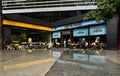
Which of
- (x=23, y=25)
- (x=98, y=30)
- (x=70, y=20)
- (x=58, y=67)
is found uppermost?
(x=70, y=20)

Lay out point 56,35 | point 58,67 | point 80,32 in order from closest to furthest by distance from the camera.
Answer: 1. point 58,67
2. point 80,32
3. point 56,35

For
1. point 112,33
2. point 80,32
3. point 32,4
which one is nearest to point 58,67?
point 112,33

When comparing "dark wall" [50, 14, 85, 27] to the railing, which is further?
"dark wall" [50, 14, 85, 27]

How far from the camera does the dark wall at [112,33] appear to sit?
91.9 feet

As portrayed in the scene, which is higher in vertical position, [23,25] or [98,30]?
[23,25]

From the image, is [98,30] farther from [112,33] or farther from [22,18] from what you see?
[22,18]

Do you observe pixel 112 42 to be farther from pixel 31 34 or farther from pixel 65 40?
pixel 31 34

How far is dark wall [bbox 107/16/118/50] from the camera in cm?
2802

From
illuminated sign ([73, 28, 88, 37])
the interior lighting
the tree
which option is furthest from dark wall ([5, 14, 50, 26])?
the tree

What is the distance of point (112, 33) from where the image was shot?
2839cm

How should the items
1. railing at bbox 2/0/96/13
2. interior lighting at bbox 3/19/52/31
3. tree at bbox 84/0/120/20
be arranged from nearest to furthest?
tree at bbox 84/0/120/20 < interior lighting at bbox 3/19/52/31 < railing at bbox 2/0/96/13

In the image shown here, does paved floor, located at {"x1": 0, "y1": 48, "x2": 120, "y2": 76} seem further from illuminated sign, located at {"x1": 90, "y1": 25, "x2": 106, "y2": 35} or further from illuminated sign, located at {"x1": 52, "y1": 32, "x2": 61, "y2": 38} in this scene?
illuminated sign, located at {"x1": 52, "y1": 32, "x2": 61, "y2": 38}

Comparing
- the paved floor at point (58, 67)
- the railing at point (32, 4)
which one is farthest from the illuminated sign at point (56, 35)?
the paved floor at point (58, 67)

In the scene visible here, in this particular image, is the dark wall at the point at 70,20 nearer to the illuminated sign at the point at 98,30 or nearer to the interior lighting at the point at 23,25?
the interior lighting at the point at 23,25
